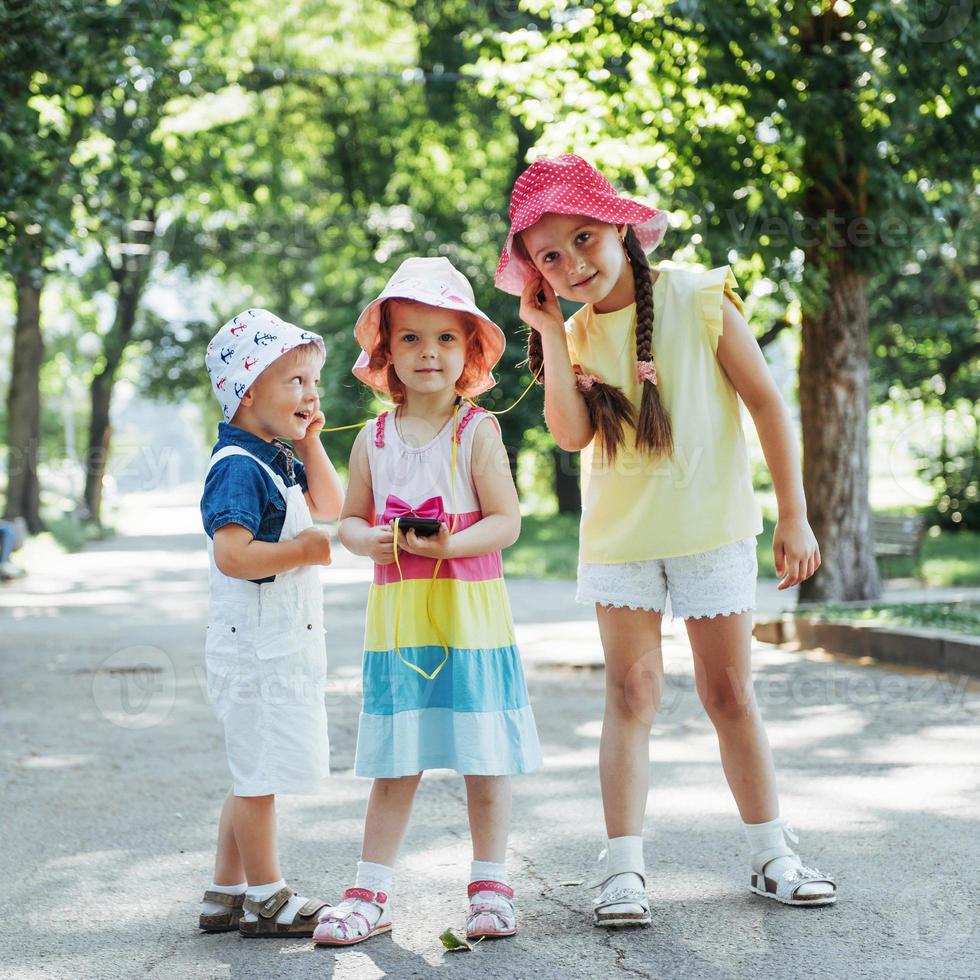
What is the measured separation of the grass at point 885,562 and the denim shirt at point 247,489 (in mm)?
10338

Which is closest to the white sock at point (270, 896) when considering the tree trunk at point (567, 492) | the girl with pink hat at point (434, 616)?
the girl with pink hat at point (434, 616)

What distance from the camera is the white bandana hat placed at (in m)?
3.36

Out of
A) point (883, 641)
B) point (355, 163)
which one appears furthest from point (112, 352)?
point (883, 641)

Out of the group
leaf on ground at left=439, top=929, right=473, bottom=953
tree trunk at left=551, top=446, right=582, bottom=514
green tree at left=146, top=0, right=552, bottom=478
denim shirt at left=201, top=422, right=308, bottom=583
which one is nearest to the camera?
leaf on ground at left=439, top=929, right=473, bottom=953

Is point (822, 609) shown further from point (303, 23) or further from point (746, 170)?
point (303, 23)

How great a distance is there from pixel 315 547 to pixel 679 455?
965 mm

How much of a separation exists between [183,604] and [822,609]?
6670 mm

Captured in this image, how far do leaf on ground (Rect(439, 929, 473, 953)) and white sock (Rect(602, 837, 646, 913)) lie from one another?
1.36 feet

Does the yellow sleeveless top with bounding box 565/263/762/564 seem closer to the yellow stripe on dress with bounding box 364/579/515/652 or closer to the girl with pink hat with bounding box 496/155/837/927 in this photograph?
the girl with pink hat with bounding box 496/155/837/927

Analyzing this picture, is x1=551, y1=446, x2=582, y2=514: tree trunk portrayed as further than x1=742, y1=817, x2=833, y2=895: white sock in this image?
Yes

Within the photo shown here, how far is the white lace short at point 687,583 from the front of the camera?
11.2 ft

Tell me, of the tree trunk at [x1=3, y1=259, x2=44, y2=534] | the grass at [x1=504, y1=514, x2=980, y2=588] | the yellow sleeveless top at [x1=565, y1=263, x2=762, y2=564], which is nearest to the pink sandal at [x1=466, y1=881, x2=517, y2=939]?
the yellow sleeveless top at [x1=565, y1=263, x2=762, y2=564]

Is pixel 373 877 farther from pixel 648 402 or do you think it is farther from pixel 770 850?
pixel 648 402

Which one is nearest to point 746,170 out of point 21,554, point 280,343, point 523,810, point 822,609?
point 822,609
